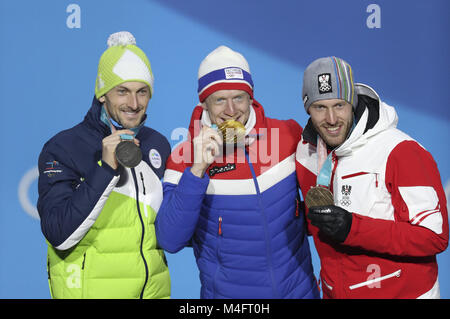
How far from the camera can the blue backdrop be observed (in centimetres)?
410

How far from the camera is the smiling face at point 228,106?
7.48 ft

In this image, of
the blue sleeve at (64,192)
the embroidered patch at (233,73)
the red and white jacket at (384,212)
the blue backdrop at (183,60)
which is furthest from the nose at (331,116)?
the blue backdrop at (183,60)

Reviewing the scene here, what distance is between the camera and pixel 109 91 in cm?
219

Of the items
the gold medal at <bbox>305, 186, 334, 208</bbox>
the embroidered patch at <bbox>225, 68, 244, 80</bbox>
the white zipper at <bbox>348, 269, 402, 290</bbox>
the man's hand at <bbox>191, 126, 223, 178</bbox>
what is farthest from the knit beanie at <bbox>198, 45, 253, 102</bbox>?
the white zipper at <bbox>348, 269, 402, 290</bbox>

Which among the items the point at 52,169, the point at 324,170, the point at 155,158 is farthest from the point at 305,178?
the point at 52,169

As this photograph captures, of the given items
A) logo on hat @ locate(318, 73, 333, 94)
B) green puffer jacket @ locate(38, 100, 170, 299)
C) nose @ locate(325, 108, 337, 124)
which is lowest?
→ green puffer jacket @ locate(38, 100, 170, 299)

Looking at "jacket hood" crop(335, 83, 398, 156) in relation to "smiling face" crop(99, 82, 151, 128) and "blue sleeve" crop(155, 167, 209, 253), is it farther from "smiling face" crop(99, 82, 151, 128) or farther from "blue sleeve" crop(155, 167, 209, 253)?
"smiling face" crop(99, 82, 151, 128)

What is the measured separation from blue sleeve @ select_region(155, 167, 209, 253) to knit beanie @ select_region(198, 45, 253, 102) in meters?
0.45

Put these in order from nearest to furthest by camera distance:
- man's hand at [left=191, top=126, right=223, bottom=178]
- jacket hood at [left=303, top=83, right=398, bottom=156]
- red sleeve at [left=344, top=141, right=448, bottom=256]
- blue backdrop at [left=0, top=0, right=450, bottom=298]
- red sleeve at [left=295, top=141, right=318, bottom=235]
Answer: red sleeve at [left=344, top=141, right=448, bottom=256] < jacket hood at [left=303, top=83, right=398, bottom=156] < man's hand at [left=191, top=126, right=223, bottom=178] < red sleeve at [left=295, top=141, right=318, bottom=235] < blue backdrop at [left=0, top=0, right=450, bottom=298]

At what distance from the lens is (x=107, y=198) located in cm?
200

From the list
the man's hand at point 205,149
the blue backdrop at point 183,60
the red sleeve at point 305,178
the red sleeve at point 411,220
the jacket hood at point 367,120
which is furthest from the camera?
the blue backdrop at point 183,60

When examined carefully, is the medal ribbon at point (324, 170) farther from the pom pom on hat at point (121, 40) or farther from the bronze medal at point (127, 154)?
the pom pom on hat at point (121, 40)

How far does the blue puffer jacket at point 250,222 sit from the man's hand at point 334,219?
1.19ft
